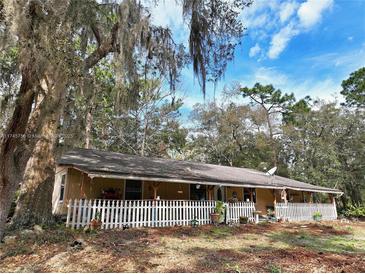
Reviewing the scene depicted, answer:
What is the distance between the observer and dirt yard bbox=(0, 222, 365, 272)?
4988mm

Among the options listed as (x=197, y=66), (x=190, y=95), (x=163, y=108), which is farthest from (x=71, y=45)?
(x=163, y=108)

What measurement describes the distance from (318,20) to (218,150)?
20717 millimetres

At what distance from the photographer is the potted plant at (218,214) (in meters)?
11.1

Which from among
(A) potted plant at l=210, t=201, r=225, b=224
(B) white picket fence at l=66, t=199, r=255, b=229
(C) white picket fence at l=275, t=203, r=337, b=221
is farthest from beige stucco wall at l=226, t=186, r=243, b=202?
(A) potted plant at l=210, t=201, r=225, b=224

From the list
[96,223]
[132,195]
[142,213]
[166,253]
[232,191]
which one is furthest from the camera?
[232,191]

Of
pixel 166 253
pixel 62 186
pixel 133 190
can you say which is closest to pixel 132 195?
pixel 133 190

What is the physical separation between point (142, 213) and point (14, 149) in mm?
5522

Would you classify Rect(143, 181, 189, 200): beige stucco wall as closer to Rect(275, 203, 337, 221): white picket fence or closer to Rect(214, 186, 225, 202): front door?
Rect(214, 186, 225, 202): front door

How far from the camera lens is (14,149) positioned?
523cm

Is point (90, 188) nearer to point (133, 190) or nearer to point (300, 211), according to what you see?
point (133, 190)

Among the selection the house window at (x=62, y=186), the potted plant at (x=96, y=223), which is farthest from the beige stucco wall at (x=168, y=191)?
the potted plant at (x=96, y=223)

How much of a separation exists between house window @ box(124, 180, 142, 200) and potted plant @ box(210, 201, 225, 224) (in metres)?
3.46

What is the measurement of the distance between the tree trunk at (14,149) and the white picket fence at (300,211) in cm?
1234

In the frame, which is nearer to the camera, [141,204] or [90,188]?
[141,204]
